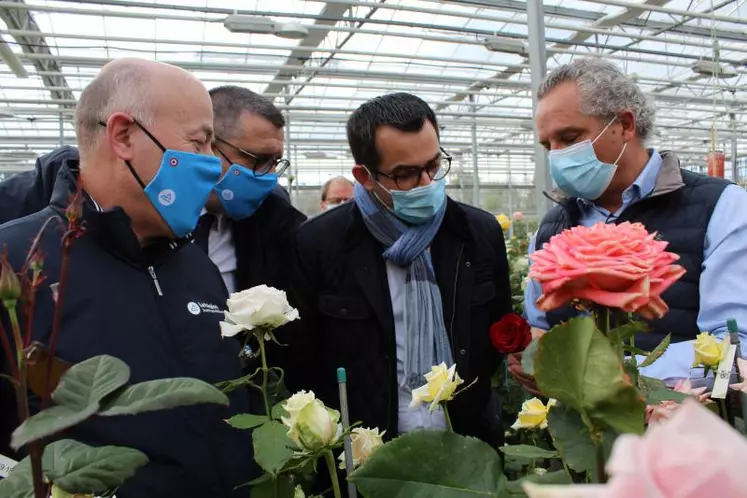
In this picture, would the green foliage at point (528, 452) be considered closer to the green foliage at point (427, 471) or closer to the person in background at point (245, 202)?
the green foliage at point (427, 471)

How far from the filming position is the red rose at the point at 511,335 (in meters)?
0.79

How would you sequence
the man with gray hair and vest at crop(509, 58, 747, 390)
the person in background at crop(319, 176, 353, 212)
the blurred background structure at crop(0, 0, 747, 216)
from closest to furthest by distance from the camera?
the man with gray hair and vest at crop(509, 58, 747, 390)
the person in background at crop(319, 176, 353, 212)
the blurred background structure at crop(0, 0, 747, 216)

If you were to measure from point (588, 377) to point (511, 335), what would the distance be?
388 mm

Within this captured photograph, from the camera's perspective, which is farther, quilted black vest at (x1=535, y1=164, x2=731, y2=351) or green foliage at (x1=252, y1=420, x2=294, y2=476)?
quilted black vest at (x1=535, y1=164, x2=731, y2=351)

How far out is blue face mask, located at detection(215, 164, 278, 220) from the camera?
1.96 meters

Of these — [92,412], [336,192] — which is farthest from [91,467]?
[336,192]

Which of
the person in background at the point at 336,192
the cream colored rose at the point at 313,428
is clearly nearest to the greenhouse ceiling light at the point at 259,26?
the person in background at the point at 336,192

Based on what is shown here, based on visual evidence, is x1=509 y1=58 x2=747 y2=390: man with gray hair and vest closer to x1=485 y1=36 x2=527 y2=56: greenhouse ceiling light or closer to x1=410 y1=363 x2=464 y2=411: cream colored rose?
x1=410 y1=363 x2=464 y2=411: cream colored rose

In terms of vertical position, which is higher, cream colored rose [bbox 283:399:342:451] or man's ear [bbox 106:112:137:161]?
man's ear [bbox 106:112:137:161]

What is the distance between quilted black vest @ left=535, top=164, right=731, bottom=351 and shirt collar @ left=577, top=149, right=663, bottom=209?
0.02 m

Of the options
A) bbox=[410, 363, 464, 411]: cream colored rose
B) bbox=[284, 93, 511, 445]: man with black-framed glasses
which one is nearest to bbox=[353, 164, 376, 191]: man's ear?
bbox=[284, 93, 511, 445]: man with black-framed glasses

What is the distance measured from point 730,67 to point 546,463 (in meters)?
12.7

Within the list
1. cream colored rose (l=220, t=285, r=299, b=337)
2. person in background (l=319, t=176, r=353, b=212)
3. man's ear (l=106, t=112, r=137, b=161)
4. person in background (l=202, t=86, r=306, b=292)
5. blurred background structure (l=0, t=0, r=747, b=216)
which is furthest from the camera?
blurred background structure (l=0, t=0, r=747, b=216)

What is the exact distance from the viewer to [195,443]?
3.53ft
